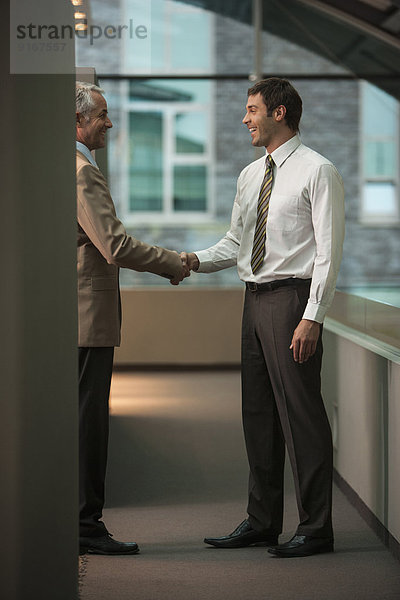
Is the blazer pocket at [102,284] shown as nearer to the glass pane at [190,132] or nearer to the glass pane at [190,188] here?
the glass pane at [190,188]

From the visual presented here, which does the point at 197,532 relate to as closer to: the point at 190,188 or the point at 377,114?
the point at 190,188

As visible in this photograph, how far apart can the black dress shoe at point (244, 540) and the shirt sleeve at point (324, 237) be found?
0.87 meters

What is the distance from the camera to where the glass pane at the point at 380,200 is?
9273 millimetres

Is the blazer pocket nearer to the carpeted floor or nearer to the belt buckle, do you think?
the belt buckle

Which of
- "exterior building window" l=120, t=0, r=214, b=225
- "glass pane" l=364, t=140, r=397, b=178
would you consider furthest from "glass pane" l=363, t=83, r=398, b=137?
"exterior building window" l=120, t=0, r=214, b=225

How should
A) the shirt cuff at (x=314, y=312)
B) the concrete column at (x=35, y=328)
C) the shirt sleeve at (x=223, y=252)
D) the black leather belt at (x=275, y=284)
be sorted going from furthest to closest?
1. the shirt sleeve at (x=223, y=252)
2. the black leather belt at (x=275, y=284)
3. the shirt cuff at (x=314, y=312)
4. the concrete column at (x=35, y=328)

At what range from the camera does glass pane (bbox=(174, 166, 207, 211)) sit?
930 centimetres

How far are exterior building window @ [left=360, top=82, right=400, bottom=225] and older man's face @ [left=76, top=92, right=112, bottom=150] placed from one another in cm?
637

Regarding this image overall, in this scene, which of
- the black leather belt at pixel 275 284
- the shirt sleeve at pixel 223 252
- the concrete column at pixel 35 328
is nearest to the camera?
the concrete column at pixel 35 328

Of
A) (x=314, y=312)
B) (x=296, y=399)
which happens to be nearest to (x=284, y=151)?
(x=314, y=312)

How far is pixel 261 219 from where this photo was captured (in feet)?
10.4

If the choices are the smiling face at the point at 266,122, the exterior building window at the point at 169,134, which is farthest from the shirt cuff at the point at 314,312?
the exterior building window at the point at 169,134

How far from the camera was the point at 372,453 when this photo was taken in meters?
3.39

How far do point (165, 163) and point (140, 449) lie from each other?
478cm
